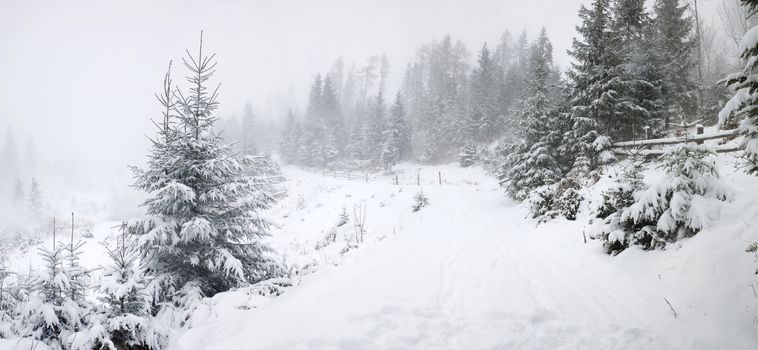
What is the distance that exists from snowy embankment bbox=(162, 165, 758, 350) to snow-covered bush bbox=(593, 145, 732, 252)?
26cm

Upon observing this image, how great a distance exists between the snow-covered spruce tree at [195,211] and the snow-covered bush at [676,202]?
8.07 m

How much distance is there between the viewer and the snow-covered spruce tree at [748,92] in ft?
11.8

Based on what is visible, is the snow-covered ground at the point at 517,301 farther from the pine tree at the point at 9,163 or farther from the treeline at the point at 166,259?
the pine tree at the point at 9,163

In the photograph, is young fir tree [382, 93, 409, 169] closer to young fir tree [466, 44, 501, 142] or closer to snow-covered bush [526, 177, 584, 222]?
young fir tree [466, 44, 501, 142]

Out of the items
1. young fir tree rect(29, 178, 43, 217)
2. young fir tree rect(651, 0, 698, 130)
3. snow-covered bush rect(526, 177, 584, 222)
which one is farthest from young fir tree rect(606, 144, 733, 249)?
young fir tree rect(29, 178, 43, 217)

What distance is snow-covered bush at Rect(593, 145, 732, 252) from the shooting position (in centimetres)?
607

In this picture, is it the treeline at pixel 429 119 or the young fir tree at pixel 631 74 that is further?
the treeline at pixel 429 119

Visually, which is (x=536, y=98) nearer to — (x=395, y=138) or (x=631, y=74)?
(x=631, y=74)

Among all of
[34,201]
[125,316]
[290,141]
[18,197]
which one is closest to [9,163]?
[18,197]

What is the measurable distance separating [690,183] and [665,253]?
1.45m

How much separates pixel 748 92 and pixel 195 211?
30.0 feet

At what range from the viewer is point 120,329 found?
458 cm

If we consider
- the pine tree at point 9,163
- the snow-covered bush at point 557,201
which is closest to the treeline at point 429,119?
the snow-covered bush at point 557,201

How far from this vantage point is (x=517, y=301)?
5.58 m
